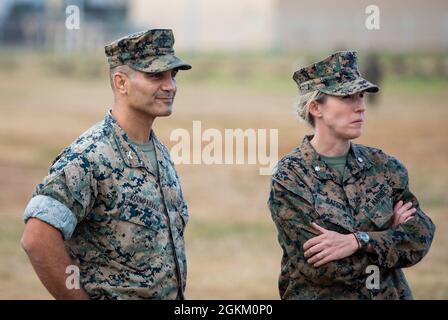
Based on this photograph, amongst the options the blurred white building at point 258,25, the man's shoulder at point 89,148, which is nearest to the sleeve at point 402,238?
the man's shoulder at point 89,148

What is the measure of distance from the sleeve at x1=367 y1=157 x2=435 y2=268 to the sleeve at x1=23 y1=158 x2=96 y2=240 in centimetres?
119

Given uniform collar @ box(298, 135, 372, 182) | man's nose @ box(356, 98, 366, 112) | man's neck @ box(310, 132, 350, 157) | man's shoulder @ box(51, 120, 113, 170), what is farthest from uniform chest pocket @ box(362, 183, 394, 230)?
man's shoulder @ box(51, 120, 113, 170)

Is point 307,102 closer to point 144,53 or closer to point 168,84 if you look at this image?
point 168,84

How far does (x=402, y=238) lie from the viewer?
3.99 m

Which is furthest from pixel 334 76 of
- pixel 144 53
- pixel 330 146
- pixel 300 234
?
pixel 144 53

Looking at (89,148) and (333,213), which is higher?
(89,148)

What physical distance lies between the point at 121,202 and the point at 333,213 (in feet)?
2.94

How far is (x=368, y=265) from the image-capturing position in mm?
3953

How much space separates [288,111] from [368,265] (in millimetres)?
19704

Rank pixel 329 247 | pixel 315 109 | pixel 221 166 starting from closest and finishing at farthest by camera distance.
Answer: pixel 329 247, pixel 315 109, pixel 221 166

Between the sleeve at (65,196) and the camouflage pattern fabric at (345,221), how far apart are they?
33.0 inches
